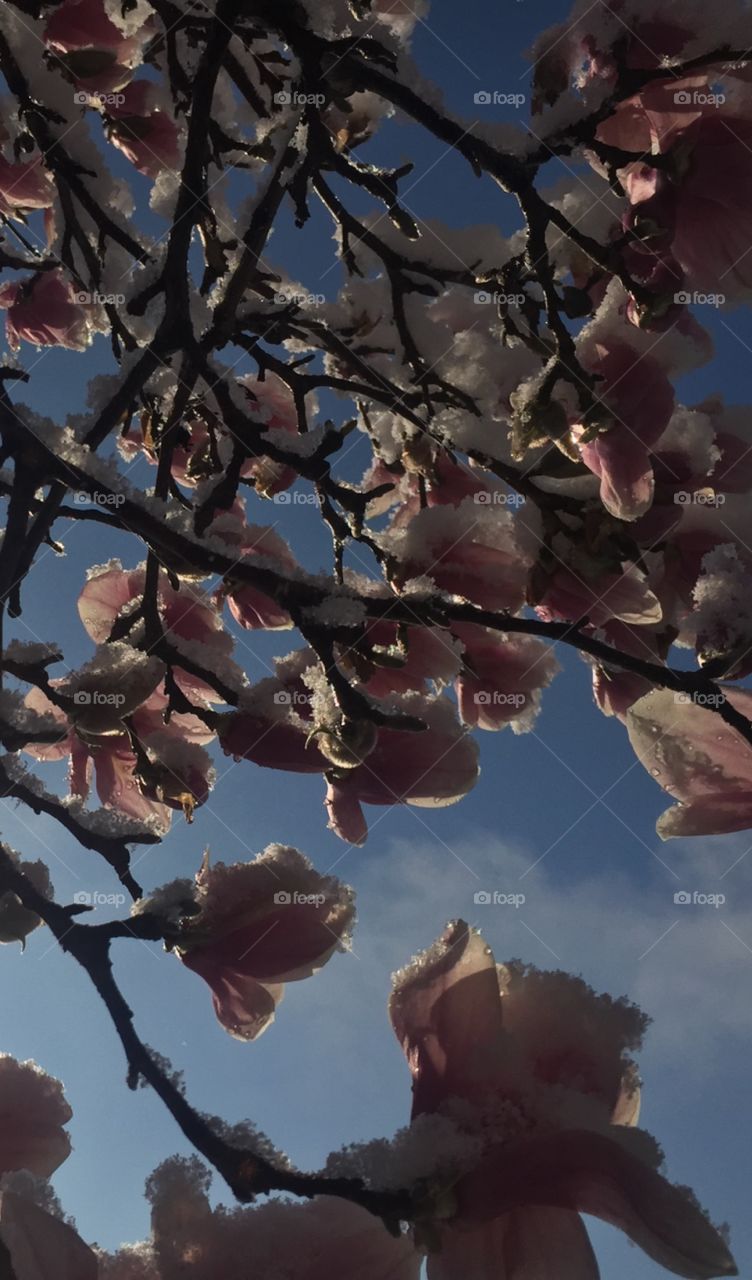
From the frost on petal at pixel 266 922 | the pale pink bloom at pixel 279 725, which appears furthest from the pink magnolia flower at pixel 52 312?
the frost on petal at pixel 266 922

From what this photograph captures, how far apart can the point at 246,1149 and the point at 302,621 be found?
54 cm

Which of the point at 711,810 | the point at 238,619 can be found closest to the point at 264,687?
the point at 238,619

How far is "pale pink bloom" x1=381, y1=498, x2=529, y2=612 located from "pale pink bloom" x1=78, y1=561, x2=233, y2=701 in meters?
0.42

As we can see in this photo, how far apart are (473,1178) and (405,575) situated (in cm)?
82

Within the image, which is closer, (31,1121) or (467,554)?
(31,1121)

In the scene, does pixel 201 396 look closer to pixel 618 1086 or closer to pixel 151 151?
pixel 151 151

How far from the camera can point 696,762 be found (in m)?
1.12

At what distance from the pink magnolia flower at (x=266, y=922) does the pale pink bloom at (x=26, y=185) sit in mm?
1421

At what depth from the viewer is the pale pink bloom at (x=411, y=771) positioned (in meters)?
1.32

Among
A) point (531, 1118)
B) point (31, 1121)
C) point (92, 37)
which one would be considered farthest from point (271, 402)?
point (531, 1118)

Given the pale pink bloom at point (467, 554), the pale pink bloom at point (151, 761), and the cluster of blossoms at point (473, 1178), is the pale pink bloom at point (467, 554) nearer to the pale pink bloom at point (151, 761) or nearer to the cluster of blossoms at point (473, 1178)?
→ the pale pink bloom at point (151, 761)

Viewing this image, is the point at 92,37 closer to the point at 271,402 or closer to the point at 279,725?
the point at 271,402

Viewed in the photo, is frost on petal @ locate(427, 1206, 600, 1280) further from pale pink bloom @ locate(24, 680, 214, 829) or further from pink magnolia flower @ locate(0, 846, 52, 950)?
pale pink bloom @ locate(24, 680, 214, 829)

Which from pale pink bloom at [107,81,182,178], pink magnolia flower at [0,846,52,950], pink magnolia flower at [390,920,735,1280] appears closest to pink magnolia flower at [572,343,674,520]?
pink magnolia flower at [390,920,735,1280]
